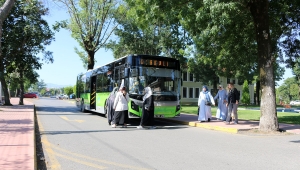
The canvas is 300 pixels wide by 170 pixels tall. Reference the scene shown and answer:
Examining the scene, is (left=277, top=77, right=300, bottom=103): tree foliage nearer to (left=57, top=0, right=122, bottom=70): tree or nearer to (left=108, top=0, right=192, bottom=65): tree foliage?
(left=108, top=0, right=192, bottom=65): tree foliage

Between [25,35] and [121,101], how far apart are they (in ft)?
54.6

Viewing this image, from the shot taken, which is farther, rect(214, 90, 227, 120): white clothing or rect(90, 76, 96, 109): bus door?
rect(90, 76, 96, 109): bus door

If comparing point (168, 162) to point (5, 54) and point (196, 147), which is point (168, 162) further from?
point (5, 54)

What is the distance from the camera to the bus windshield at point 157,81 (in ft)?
45.4

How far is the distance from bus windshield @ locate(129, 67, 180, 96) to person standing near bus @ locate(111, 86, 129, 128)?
0.68 metres

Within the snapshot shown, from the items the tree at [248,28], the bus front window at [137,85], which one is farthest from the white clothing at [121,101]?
the tree at [248,28]

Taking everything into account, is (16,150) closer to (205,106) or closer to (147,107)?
(147,107)

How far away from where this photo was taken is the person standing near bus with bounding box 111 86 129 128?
43.5 ft

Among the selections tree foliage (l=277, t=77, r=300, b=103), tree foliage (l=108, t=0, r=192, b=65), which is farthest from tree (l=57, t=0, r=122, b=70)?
tree foliage (l=277, t=77, r=300, b=103)

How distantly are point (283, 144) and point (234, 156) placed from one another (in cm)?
281

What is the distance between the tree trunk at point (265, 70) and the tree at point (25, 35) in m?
20.0

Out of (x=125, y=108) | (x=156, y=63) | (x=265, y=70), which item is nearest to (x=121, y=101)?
(x=125, y=108)

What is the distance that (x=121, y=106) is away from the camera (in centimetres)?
1331

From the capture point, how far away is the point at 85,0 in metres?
32.0
